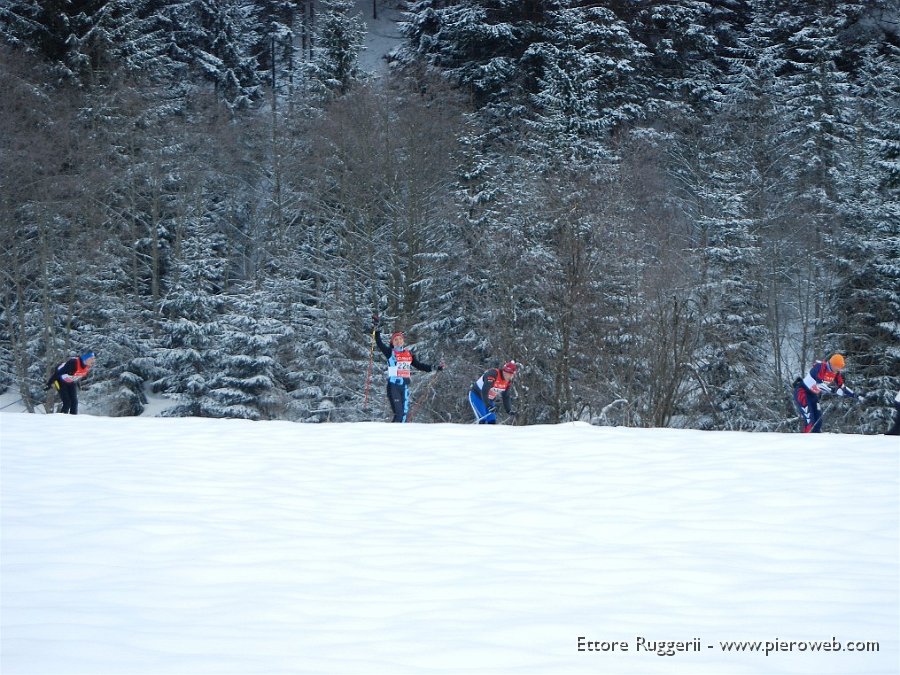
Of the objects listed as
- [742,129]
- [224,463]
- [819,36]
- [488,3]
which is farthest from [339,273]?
[224,463]

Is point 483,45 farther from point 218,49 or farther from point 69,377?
point 69,377

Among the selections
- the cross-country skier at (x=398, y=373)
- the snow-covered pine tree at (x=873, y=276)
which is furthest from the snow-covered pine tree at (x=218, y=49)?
the cross-country skier at (x=398, y=373)

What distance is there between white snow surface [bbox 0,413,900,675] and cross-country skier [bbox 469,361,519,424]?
4137mm

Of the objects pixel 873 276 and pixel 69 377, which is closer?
pixel 69 377

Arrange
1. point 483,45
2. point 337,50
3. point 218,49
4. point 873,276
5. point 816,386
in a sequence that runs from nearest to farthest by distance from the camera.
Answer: point 816,386 → point 873,276 → point 483,45 → point 337,50 → point 218,49

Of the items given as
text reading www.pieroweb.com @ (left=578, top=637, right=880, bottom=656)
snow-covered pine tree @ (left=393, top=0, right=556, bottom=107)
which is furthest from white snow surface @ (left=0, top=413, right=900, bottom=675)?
snow-covered pine tree @ (left=393, top=0, right=556, bottom=107)

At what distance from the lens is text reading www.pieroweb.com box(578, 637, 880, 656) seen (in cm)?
440

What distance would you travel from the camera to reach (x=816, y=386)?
14.0m

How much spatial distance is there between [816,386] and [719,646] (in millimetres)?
10651

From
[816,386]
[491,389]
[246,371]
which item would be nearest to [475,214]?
[246,371]

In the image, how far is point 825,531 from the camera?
21.2 feet

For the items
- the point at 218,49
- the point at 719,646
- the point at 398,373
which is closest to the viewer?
the point at 719,646

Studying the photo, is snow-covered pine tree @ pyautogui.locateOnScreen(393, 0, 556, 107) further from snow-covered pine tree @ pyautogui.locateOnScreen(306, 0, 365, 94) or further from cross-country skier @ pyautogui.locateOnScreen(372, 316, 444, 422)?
cross-country skier @ pyautogui.locateOnScreen(372, 316, 444, 422)

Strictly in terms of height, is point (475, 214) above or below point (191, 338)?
above
